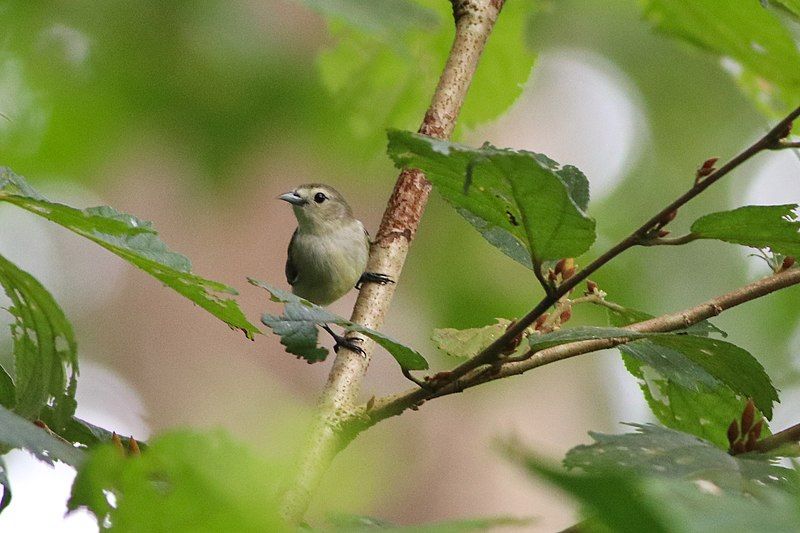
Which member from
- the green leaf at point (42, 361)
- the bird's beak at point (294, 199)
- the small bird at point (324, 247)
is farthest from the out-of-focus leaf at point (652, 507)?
the bird's beak at point (294, 199)

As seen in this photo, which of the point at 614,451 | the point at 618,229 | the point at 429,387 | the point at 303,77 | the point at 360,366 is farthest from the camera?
the point at 618,229

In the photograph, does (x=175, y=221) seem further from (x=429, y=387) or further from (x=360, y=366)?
(x=429, y=387)

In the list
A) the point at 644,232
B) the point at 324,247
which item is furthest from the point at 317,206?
the point at 644,232

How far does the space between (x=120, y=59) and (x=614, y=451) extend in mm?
3432

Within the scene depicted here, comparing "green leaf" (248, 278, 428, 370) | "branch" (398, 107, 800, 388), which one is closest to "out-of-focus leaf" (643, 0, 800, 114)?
"branch" (398, 107, 800, 388)

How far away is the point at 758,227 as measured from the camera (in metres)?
1.30

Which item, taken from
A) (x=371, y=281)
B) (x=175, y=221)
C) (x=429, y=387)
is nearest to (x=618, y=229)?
(x=175, y=221)

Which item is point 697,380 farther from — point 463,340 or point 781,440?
point 463,340

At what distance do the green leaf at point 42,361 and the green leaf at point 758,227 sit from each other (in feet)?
3.18

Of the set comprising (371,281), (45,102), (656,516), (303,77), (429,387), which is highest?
(303,77)

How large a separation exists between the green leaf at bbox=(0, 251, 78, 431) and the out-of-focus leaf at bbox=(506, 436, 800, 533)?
1.05 meters

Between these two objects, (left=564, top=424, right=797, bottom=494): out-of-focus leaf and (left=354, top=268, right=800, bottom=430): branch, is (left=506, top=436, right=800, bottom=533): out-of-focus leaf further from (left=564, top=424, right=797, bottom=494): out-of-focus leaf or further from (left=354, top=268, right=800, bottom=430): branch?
(left=354, top=268, right=800, bottom=430): branch

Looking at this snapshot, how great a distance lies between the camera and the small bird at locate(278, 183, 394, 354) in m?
4.80

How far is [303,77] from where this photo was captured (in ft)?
15.5
